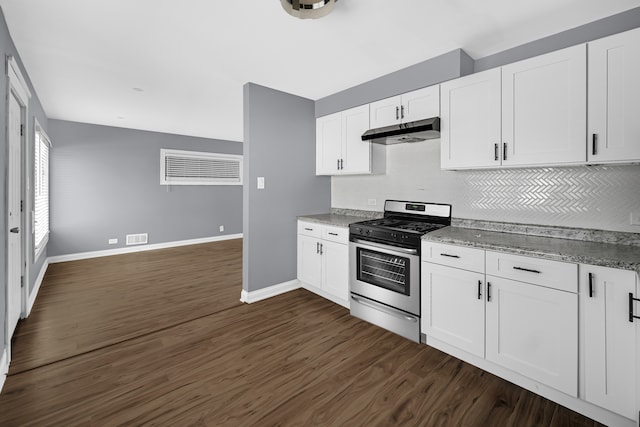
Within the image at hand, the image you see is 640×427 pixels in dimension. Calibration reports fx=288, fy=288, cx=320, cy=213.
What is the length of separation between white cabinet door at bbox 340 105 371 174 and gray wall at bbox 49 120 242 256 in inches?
179

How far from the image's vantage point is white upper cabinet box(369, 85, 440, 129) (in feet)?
8.63

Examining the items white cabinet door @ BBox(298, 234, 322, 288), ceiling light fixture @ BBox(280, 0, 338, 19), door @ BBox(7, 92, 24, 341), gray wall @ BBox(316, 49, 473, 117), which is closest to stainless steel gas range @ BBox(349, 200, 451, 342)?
white cabinet door @ BBox(298, 234, 322, 288)

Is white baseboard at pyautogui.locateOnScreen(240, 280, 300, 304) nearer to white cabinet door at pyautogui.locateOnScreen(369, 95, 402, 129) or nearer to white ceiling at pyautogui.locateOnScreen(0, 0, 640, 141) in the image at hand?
white cabinet door at pyautogui.locateOnScreen(369, 95, 402, 129)

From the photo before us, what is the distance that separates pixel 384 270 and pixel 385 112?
1.61 meters

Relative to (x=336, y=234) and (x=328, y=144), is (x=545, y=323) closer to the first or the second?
(x=336, y=234)

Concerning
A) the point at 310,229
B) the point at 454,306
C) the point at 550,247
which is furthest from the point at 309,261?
the point at 550,247

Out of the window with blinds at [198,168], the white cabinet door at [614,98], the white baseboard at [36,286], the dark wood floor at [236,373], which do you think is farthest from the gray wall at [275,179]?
the window with blinds at [198,168]

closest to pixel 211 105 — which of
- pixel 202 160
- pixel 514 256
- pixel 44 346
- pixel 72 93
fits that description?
pixel 72 93

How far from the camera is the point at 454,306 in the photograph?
2162 millimetres

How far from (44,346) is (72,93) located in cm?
310

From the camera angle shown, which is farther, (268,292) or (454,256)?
(268,292)

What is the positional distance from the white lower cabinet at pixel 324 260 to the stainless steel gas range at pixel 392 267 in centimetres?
12

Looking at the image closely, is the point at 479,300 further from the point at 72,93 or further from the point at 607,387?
the point at 72,93

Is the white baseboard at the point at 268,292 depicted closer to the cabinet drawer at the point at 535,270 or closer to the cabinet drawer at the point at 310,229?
the cabinet drawer at the point at 310,229
